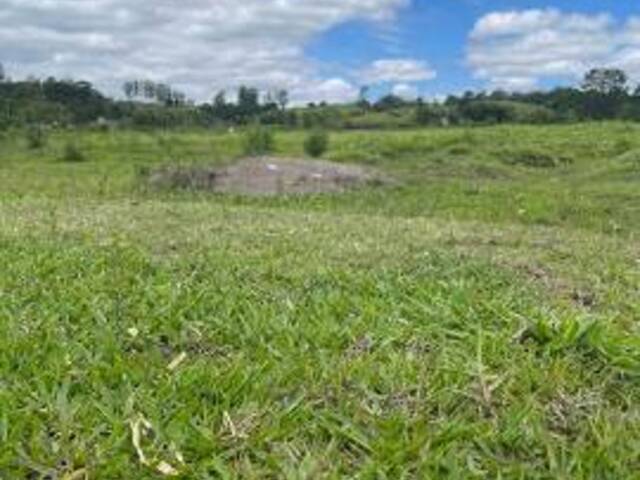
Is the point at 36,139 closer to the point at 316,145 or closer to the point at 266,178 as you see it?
the point at 316,145

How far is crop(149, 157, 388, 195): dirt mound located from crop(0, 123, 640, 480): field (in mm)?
11579

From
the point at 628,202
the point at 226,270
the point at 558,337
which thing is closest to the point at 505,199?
the point at 628,202

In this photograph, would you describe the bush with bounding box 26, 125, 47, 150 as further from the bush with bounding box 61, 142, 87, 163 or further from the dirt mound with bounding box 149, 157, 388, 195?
the dirt mound with bounding box 149, 157, 388, 195

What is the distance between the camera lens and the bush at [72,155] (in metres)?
33.7

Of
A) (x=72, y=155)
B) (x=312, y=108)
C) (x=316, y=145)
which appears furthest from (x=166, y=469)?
(x=312, y=108)

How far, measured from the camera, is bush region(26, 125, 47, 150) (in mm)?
39153

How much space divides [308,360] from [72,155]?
30.9 metres

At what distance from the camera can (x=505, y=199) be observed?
17953mm

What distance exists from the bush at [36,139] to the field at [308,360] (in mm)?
32045

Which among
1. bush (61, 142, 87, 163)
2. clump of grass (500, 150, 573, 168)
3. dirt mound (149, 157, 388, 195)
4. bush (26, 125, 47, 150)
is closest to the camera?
dirt mound (149, 157, 388, 195)

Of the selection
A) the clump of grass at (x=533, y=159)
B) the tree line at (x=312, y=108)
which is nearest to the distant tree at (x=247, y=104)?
the tree line at (x=312, y=108)

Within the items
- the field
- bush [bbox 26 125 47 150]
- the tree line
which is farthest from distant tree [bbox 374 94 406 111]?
the field

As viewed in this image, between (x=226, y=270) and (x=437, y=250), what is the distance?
2.37 m

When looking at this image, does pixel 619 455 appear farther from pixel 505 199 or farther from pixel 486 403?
pixel 505 199
